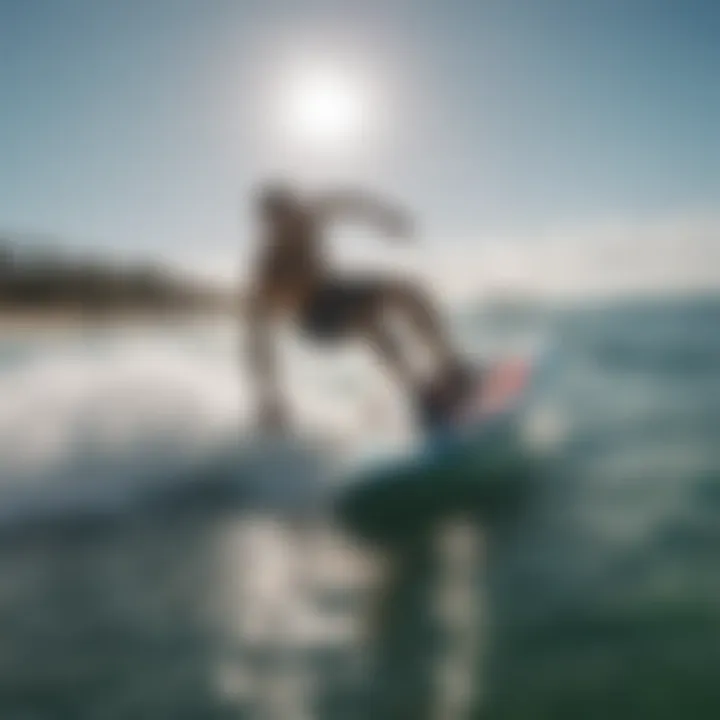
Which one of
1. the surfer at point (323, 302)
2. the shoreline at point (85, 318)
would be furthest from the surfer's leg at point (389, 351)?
the shoreline at point (85, 318)

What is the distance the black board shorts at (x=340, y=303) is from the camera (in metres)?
4.54

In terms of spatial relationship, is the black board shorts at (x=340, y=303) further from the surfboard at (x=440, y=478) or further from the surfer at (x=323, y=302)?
the surfboard at (x=440, y=478)

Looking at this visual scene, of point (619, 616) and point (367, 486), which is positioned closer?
point (619, 616)

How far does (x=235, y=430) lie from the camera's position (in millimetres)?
4566

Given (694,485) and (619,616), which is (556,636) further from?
(694,485)

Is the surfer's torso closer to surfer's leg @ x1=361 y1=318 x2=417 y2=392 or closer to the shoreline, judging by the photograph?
surfer's leg @ x1=361 y1=318 x2=417 y2=392

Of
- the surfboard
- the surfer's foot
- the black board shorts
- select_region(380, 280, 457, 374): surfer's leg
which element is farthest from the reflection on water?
select_region(380, 280, 457, 374): surfer's leg

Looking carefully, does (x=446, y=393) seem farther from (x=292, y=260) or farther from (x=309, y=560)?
(x=309, y=560)

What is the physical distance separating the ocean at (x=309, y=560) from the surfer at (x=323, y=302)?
24 cm

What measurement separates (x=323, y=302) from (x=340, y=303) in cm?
9

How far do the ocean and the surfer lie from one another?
0.78ft

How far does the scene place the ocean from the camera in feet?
8.20

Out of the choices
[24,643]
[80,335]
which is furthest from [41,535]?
[80,335]

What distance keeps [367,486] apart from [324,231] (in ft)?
4.45
